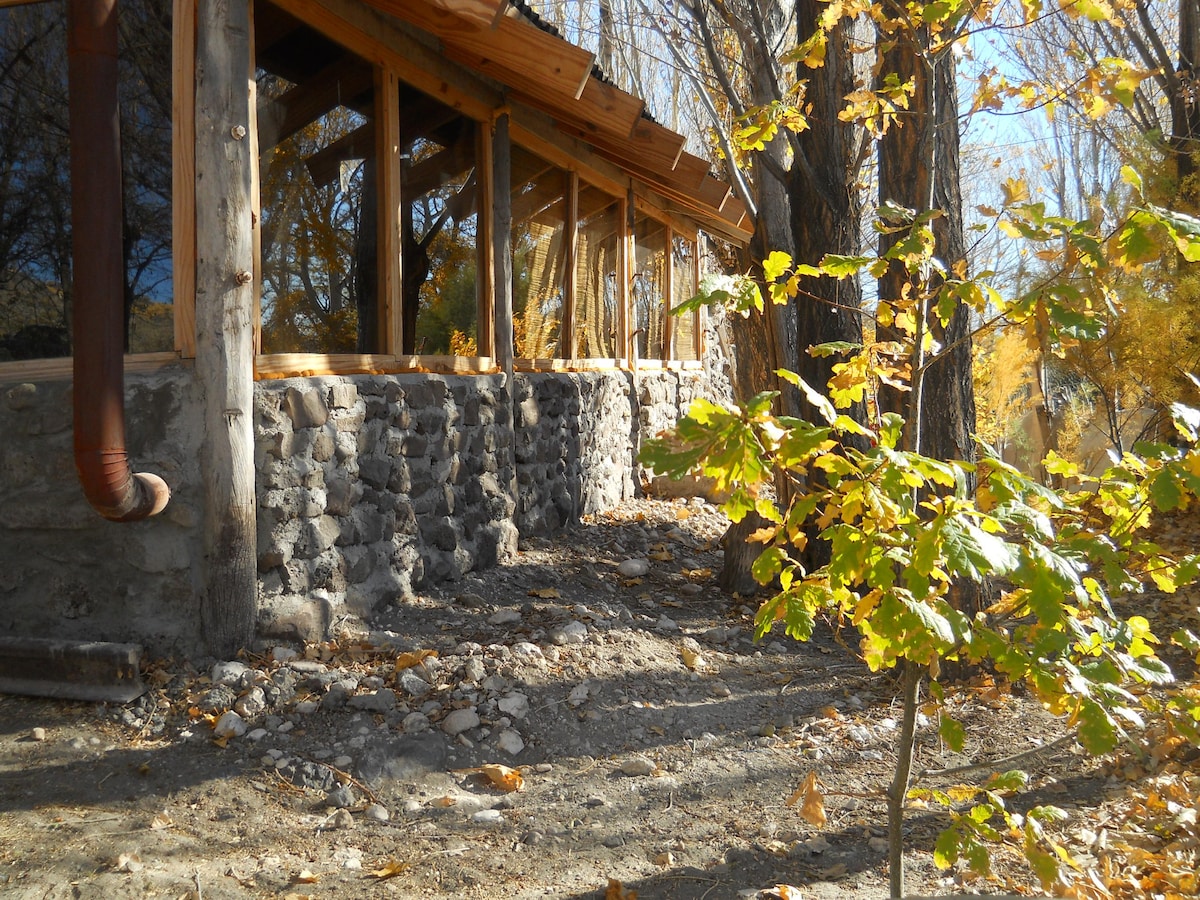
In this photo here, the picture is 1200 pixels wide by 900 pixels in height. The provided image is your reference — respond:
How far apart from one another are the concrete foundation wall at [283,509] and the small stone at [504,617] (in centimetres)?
52

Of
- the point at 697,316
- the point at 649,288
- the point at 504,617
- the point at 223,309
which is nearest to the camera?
the point at 223,309

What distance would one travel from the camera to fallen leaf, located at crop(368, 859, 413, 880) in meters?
3.15

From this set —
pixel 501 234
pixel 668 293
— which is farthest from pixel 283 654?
pixel 668 293

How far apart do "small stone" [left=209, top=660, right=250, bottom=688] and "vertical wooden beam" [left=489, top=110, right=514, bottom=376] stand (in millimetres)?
3120

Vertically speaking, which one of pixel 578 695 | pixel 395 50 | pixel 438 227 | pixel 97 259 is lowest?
pixel 578 695

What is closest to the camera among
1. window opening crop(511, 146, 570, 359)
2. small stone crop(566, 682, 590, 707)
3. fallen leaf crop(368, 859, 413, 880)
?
fallen leaf crop(368, 859, 413, 880)

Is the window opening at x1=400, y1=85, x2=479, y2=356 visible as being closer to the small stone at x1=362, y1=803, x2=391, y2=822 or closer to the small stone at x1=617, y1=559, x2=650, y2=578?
the small stone at x1=617, y1=559, x2=650, y2=578

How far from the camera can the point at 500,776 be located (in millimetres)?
3787

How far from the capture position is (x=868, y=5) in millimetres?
3203

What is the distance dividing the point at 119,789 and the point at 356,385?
7.42ft

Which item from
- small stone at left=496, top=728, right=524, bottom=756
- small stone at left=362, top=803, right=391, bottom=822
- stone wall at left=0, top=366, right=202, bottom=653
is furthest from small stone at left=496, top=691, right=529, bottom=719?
stone wall at left=0, top=366, right=202, bottom=653

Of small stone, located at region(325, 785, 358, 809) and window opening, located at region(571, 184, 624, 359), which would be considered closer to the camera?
small stone, located at region(325, 785, 358, 809)

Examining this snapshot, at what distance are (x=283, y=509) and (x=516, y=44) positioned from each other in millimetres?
2565

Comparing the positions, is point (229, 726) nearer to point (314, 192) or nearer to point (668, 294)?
point (314, 192)
